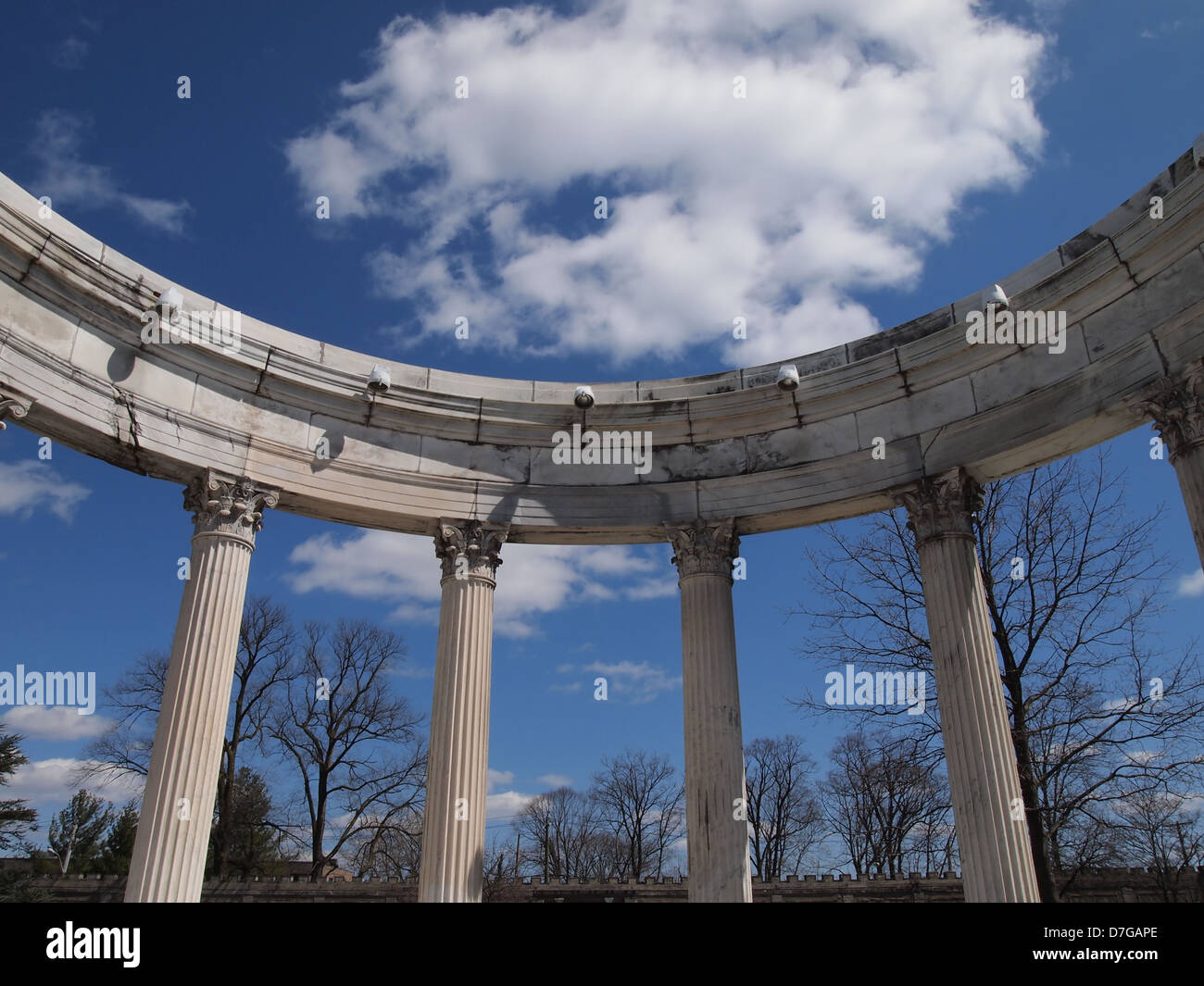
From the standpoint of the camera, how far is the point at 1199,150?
26.2 metres

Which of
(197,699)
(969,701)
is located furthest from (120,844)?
(969,701)

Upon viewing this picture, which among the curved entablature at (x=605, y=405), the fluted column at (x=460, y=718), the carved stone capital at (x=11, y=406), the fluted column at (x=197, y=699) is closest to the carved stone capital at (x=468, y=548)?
the fluted column at (x=460, y=718)

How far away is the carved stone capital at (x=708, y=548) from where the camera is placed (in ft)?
112

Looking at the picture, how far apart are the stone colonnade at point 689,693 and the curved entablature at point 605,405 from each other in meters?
1.21

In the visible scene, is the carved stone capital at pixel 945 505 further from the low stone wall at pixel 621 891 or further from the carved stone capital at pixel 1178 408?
the low stone wall at pixel 621 891

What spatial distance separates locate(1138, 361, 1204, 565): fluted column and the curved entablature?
63cm

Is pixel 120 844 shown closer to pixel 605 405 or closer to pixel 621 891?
pixel 621 891

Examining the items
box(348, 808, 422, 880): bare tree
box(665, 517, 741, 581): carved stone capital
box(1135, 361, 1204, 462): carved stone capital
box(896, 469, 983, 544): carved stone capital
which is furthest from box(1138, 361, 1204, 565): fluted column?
box(348, 808, 422, 880): bare tree

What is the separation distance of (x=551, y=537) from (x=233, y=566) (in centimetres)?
1137

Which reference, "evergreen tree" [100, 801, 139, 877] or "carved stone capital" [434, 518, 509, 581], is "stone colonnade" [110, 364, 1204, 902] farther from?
"evergreen tree" [100, 801, 139, 877]

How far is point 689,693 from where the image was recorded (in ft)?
107

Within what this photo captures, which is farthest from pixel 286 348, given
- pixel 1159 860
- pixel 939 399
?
pixel 1159 860

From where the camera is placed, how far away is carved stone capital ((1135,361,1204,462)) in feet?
85.8

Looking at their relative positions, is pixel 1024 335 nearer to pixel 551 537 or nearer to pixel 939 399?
pixel 939 399
